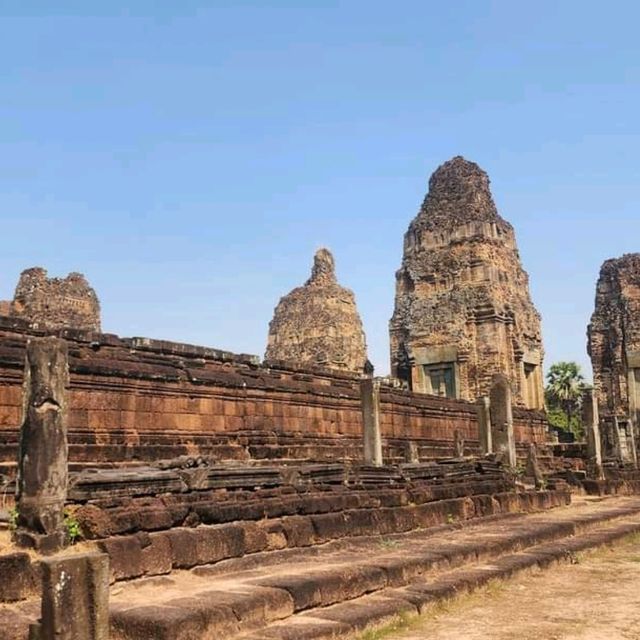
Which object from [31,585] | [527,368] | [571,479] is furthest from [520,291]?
[31,585]

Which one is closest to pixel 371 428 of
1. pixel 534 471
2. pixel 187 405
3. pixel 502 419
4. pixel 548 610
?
pixel 187 405

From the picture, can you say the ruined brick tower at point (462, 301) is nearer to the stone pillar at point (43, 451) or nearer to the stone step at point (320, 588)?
the stone step at point (320, 588)

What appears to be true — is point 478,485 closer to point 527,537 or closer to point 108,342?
point 527,537

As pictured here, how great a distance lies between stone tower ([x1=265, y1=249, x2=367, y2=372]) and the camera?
48594 millimetres

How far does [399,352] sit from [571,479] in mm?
17266

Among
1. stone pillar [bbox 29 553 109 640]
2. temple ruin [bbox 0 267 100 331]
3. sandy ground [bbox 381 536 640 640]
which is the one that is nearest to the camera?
stone pillar [bbox 29 553 109 640]

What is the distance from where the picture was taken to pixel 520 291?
40.7 m

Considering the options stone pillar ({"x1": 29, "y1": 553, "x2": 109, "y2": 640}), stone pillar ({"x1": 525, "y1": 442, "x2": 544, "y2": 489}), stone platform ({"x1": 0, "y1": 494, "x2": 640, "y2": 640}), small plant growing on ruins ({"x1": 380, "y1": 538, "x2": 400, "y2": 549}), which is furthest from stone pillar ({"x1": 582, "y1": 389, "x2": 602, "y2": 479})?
stone pillar ({"x1": 29, "y1": 553, "x2": 109, "y2": 640})

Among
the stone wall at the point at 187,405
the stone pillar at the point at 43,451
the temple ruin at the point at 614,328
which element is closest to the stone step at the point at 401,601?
the stone pillar at the point at 43,451

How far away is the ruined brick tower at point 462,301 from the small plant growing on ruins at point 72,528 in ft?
99.8

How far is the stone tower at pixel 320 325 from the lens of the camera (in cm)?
4859

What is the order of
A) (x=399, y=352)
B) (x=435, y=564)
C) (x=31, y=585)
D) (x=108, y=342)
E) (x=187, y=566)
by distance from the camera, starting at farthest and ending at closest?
(x=399, y=352), (x=108, y=342), (x=435, y=564), (x=187, y=566), (x=31, y=585)

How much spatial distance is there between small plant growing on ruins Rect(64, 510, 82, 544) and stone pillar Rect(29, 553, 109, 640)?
2.90 meters

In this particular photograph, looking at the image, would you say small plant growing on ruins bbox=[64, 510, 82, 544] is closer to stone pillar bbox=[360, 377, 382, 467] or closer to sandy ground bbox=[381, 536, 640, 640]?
sandy ground bbox=[381, 536, 640, 640]
